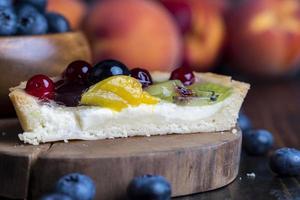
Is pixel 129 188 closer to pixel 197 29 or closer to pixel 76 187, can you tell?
pixel 76 187

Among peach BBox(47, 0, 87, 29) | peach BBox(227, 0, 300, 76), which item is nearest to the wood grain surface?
peach BBox(47, 0, 87, 29)

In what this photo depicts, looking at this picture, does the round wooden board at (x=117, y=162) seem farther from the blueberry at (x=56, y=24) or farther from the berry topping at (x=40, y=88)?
the blueberry at (x=56, y=24)

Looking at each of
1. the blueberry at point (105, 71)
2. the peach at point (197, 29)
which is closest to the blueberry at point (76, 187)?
the blueberry at point (105, 71)

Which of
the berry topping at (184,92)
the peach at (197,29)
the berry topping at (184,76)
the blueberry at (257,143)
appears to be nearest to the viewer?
the berry topping at (184,92)

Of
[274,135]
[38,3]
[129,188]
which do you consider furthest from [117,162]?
[274,135]

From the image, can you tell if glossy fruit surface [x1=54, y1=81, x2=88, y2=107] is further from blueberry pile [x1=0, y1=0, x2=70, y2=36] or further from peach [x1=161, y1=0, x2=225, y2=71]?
peach [x1=161, y1=0, x2=225, y2=71]

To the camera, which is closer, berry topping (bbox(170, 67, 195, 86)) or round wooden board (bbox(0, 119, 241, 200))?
round wooden board (bbox(0, 119, 241, 200))

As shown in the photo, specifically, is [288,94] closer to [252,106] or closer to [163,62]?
[252,106]

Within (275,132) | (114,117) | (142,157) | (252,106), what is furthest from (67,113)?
Answer: (252,106)
